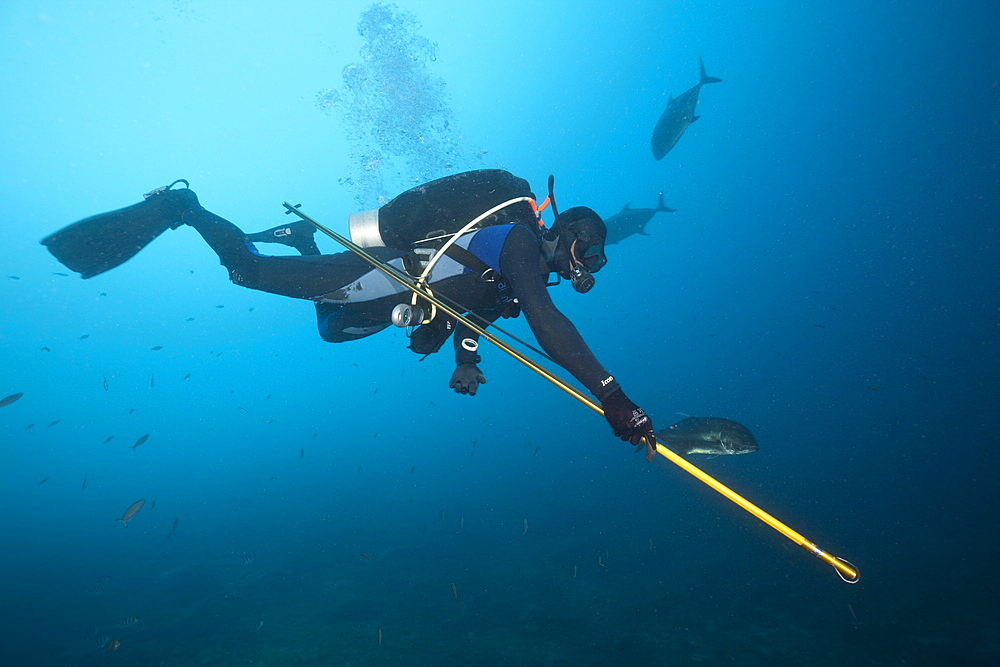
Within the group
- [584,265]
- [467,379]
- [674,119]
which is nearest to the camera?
[584,265]

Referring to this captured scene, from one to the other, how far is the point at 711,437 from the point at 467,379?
3.88 metres

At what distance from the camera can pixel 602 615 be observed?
7.07 metres

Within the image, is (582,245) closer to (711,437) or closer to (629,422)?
(629,422)

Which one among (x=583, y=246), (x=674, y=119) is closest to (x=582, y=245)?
(x=583, y=246)

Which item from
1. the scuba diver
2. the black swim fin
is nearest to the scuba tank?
the scuba diver

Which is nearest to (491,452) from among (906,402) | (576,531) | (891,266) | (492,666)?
(576,531)

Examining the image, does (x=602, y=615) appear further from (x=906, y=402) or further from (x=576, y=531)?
(x=906, y=402)

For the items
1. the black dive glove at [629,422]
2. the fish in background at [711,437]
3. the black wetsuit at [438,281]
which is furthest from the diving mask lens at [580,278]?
the fish in background at [711,437]

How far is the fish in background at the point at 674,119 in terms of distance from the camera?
10758 mm

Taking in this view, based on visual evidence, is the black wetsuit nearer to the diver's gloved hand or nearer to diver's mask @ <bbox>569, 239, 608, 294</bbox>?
the diver's gloved hand

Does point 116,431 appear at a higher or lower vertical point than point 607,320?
lower

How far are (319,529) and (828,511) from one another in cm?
1785

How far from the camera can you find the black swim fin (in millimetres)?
3857

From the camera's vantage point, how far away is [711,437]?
5.30 meters
